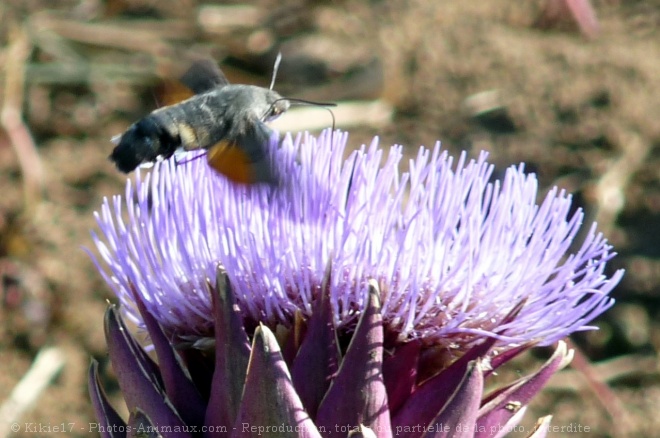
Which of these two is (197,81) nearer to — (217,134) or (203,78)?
(203,78)

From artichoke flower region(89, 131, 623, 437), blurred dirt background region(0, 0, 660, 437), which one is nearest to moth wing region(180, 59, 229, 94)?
artichoke flower region(89, 131, 623, 437)

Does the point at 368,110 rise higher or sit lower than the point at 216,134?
higher

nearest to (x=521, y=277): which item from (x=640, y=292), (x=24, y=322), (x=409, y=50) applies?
(x=640, y=292)

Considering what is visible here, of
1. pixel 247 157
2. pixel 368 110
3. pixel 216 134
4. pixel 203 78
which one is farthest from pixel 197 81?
pixel 368 110

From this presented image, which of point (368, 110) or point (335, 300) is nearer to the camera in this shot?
point (335, 300)

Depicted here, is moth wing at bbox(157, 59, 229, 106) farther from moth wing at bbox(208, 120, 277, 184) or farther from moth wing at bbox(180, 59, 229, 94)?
moth wing at bbox(208, 120, 277, 184)

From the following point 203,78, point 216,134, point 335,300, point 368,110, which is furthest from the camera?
point 368,110

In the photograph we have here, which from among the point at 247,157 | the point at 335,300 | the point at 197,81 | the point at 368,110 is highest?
the point at 368,110
